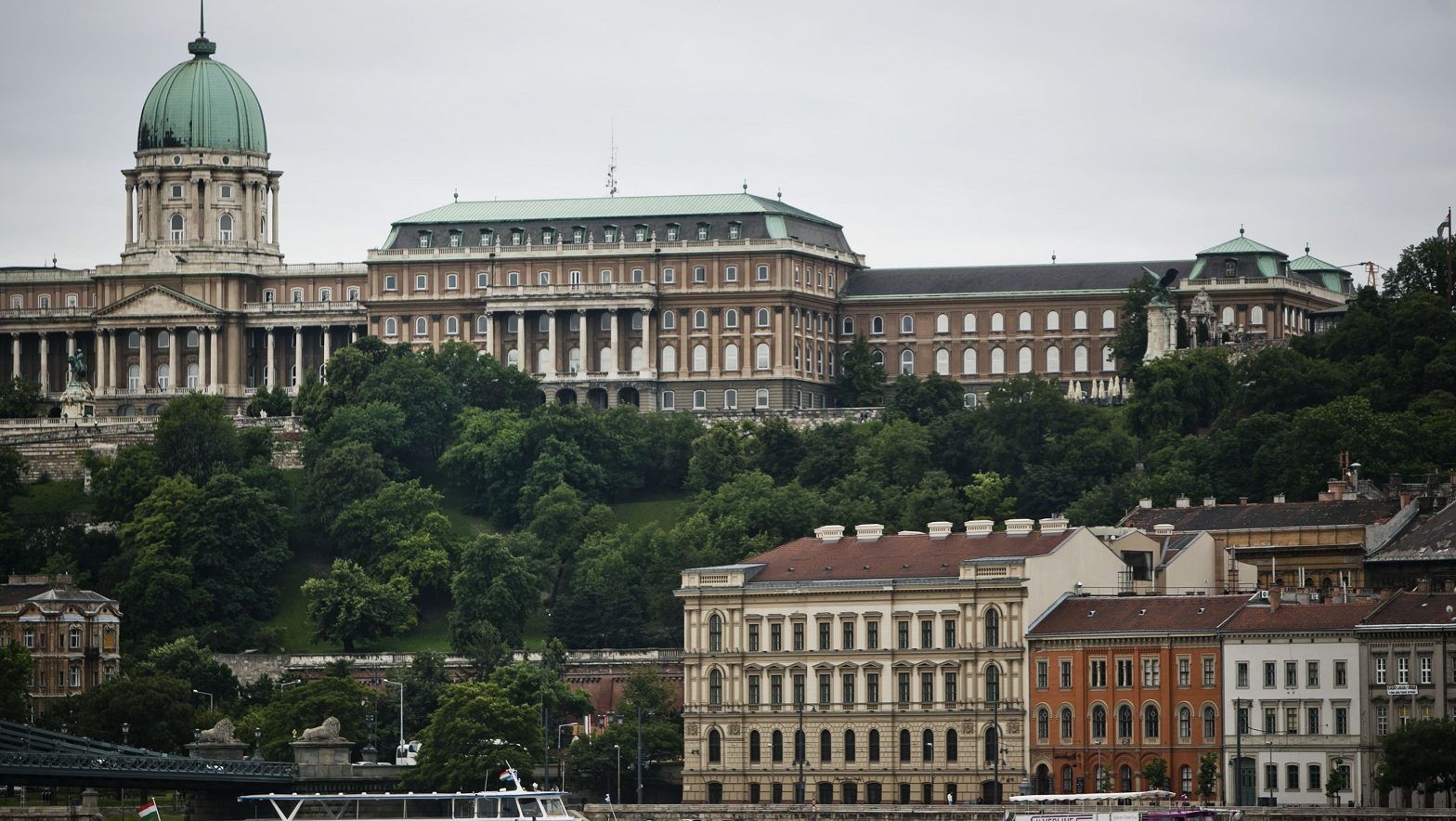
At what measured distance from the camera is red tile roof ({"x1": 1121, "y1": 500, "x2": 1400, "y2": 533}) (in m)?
146

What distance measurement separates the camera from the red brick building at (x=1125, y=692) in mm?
127750

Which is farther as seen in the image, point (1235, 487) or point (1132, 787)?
point (1235, 487)

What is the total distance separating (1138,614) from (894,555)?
12627 mm

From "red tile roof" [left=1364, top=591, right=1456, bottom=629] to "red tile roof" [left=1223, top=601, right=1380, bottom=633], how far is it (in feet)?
2.32

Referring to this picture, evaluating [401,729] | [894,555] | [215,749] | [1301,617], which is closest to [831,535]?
[894,555]

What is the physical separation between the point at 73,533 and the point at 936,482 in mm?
41850

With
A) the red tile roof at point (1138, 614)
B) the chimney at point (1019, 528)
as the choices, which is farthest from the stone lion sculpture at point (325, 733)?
the chimney at point (1019, 528)

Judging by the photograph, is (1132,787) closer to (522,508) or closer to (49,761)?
(49,761)

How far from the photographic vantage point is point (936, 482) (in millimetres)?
187500

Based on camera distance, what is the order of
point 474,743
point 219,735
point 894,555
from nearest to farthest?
1. point 474,743
2. point 219,735
3. point 894,555

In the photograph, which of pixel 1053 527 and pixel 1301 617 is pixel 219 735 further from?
pixel 1301 617

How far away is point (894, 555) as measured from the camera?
141375 millimetres

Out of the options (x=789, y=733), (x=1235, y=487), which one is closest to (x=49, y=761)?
(x=789, y=733)

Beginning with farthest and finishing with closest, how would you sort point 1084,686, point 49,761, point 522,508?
point 522,508 < point 1084,686 < point 49,761
